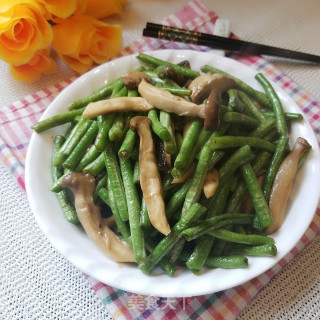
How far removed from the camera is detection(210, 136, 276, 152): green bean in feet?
4.55

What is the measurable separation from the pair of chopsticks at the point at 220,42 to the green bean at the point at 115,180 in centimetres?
112

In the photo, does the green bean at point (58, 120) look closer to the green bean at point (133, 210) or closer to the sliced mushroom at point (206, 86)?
the green bean at point (133, 210)

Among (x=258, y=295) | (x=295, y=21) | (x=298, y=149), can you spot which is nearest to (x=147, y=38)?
(x=295, y=21)

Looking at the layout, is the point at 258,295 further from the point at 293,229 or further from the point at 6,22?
the point at 6,22

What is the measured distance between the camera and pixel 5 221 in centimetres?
174

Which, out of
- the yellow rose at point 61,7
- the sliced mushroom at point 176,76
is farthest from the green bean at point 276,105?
the yellow rose at point 61,7

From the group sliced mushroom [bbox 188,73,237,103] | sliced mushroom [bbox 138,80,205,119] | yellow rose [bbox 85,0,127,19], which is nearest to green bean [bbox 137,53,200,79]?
sliced mushroom [bbox 188,73,237,103]

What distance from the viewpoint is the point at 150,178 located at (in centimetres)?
136

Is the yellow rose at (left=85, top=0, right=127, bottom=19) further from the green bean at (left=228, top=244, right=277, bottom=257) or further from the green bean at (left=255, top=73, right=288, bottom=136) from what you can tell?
the green bean at (left=228, top=244, right=277, bottom=257)

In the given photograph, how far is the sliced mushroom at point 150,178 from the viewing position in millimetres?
1296

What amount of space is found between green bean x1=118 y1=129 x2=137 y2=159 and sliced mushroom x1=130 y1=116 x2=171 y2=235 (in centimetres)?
3

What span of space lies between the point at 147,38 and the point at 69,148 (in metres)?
1.22

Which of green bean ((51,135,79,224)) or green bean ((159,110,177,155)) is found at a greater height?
green bean ((159,110,177,155))

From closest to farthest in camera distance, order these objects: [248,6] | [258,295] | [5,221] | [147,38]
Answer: [258,295]
[5,221]
[147,38]
[248,6]
